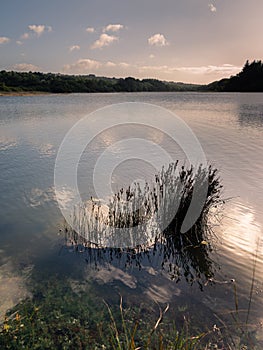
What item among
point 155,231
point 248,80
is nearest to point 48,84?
point 248,80

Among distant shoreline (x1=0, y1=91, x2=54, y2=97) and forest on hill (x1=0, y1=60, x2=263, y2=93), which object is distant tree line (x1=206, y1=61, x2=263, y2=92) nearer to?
forest on hill (x1=0, y1=60, x2=263, y2=93)

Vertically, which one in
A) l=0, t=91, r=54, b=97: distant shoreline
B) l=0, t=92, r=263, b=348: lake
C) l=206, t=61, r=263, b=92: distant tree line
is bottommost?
l=0, t=92, r=263, b=348: lake

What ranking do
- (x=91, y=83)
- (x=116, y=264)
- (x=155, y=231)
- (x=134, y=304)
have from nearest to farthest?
(x=134, y=304), (x=116, y=264), (x=155, y=231), (x=91, y=83)

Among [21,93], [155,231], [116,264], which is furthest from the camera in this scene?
[21,93]

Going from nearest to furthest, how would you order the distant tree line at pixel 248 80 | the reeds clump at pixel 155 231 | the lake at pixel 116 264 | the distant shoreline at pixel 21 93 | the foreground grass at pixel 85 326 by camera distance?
the foreground grass at pixel 85 326
the lake at pixel 116 264
the reeds clump at pixel 155 231
the distant shoreline at pixel 21 93
the distant tree line at pixel 248 80

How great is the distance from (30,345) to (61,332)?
0.49 meters

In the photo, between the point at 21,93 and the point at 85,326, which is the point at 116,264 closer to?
the point at 85,326

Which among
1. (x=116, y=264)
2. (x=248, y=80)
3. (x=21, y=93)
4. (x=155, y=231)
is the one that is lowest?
(x=116, y=264)

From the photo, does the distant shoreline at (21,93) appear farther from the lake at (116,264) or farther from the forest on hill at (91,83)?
the lake at (116,264)

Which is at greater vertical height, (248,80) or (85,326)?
(248,80)

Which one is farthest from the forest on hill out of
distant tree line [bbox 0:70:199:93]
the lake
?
the lake

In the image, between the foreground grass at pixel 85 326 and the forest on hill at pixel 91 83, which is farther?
the forest on hill at pixel 91 83

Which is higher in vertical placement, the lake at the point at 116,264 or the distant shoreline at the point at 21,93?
the distant shoreline at the point at 21,93

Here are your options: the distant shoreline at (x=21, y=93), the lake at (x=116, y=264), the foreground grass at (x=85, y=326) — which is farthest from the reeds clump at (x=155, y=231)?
the distant shoreline at (x=21, y=93)
